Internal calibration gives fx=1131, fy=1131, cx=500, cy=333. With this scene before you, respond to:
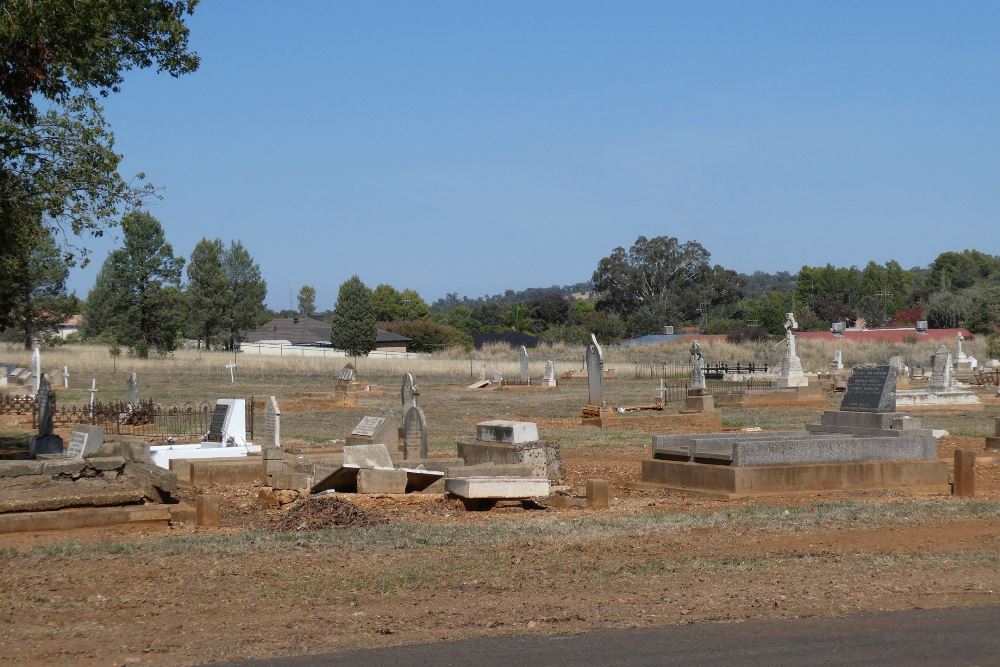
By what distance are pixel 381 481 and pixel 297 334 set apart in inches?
3657

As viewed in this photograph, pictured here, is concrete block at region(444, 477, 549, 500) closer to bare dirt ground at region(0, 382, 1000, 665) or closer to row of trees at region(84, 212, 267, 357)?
bare dirt ground at region(0, 382, 1000, 665)

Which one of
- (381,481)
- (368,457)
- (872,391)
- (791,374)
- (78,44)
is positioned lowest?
(381,481)

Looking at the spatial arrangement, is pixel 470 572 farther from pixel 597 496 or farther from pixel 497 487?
pixel 597 496

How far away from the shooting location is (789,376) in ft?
131

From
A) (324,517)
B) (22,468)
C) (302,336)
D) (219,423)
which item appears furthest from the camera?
(302,336)

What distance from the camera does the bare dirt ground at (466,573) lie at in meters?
7.59

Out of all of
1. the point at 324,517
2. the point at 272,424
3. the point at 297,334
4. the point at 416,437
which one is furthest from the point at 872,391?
the point at 297,334

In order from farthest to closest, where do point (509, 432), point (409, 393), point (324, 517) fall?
point (409, 393) < point (509, 432) < point (324, 517)

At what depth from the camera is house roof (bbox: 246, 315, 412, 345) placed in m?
101

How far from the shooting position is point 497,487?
46.2 feet

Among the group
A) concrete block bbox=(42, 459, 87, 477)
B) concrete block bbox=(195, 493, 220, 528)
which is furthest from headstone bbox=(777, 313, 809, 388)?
concrete block bbox=(42, 459, 87, 477)

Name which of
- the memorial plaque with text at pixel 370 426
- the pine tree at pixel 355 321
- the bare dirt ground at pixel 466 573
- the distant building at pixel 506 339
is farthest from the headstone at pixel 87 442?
the distant building at pixel 506 339

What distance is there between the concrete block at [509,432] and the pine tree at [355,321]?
65919mm

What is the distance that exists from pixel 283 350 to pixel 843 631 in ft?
275
